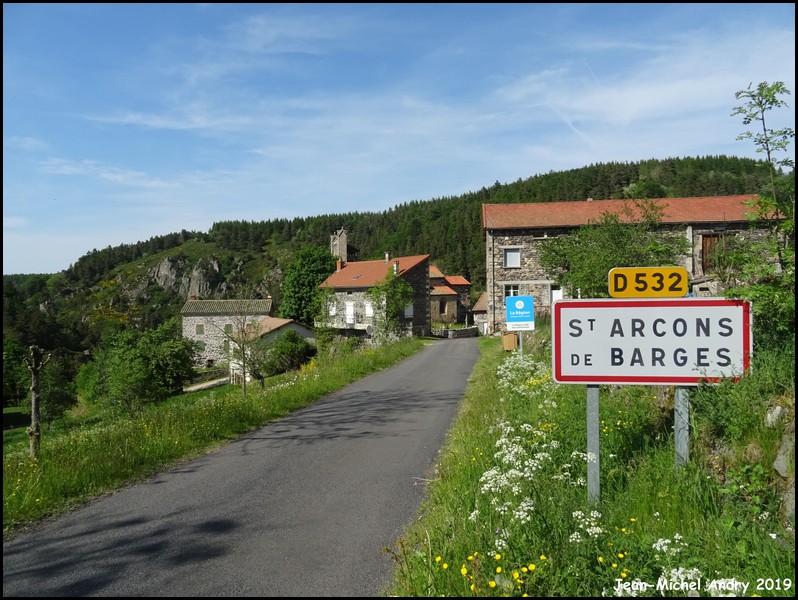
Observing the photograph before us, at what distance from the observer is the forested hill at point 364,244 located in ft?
385

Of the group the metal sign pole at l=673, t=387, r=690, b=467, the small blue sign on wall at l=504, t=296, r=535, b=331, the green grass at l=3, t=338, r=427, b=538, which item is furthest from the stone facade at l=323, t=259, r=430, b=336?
the metal sign pole at l=673, t=387, r=690, b=467

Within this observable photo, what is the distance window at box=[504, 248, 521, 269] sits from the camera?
37031 mm

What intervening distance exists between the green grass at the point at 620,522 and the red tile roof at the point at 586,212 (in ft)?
103

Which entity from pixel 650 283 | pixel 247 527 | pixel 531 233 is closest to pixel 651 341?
pixel 650 283

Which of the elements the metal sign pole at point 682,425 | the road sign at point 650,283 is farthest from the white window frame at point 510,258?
the metal sign pole at point 682,425

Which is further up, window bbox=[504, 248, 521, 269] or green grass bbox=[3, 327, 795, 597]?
window bbox=[504, 248, 521, 269]

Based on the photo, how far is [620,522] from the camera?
12.3 ft

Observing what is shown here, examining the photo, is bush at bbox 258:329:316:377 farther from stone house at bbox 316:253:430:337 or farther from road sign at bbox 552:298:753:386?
road sign at bbox 552:298:753:386

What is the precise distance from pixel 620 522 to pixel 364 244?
162273mm

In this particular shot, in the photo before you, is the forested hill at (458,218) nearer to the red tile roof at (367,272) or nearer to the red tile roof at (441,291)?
the red tile roof at (441,291)

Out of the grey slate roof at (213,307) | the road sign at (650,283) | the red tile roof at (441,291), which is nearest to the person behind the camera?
the road sign at (650,283)

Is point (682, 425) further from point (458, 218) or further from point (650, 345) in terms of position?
point (458, 218)

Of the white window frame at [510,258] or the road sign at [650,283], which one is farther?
the white window frame at [510,258]

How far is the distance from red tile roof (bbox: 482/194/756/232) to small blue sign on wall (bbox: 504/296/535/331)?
69.1 ft
